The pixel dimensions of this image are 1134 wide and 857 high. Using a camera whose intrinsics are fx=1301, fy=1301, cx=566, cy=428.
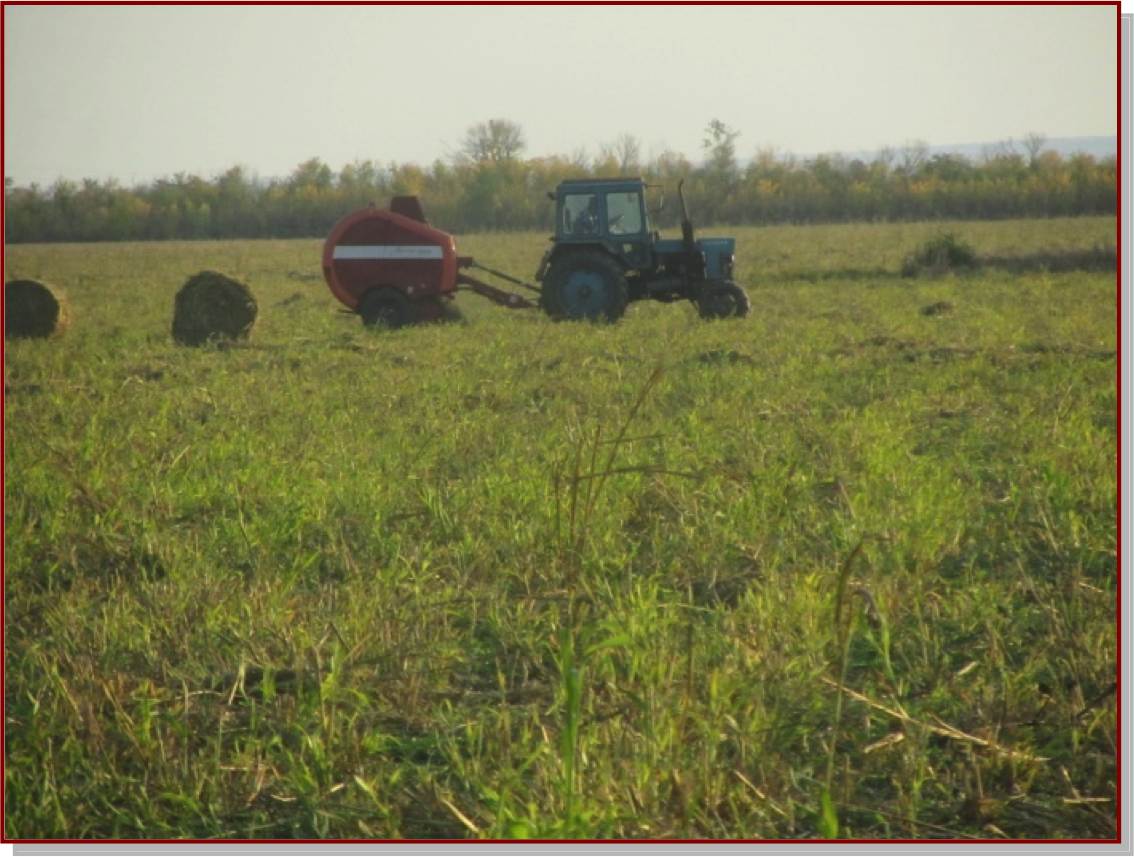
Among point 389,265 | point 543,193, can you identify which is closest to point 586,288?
point 389,265

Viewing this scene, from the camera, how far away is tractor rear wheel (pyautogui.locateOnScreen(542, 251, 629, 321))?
1528 centimetres

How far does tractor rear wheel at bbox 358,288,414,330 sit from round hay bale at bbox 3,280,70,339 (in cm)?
343

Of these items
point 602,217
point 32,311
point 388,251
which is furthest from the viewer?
point 602,217

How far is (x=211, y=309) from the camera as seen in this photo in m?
13.9

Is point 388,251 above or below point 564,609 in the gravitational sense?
above

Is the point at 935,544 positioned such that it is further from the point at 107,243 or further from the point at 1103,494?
the point at 107,243

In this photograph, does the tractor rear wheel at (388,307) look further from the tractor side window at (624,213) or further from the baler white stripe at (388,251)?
the tractor side window at (624,213)

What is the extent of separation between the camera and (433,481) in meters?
6.68

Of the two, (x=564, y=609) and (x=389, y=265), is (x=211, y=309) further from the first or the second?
(x=564, y=609)

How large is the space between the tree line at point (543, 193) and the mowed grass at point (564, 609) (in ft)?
59.5

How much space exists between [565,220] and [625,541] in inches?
413

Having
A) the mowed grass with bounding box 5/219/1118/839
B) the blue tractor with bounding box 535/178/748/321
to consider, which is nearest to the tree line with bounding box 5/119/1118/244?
the blue tractor with bounding box 535/178/748/321

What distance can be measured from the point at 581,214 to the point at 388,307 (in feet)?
8.39

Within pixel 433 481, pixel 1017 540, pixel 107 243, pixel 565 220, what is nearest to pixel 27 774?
pixel 433 481
